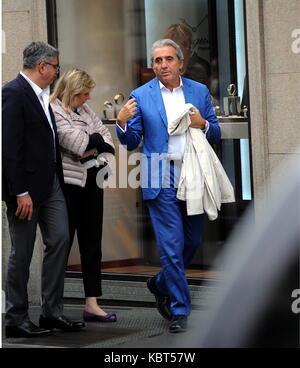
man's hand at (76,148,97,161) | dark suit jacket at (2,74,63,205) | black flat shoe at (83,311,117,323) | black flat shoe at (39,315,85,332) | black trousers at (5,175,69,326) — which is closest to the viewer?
dark suit jacket at (2,74,63,205)

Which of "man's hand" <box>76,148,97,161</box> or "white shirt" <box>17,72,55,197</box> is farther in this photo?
"man's hand" <box>76,148,97,161</box>

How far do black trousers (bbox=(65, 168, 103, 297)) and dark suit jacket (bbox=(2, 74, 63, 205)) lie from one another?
502 mm

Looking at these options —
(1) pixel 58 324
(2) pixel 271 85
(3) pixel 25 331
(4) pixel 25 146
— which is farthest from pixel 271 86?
(3) pixel 25 331

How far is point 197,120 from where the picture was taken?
289 inches

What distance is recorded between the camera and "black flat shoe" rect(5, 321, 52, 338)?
7.43 metres

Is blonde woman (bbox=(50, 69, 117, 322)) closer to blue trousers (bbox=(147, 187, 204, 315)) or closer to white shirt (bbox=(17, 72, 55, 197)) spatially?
white shirt (bbox=(17, 72, 55, 197))

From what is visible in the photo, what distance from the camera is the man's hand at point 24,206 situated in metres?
→ 7.18

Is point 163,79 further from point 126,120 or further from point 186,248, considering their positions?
point 186,248

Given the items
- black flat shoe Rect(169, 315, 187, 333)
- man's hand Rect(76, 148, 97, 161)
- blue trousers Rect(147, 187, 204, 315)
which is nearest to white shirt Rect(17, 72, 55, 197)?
man's hand Rect(76, 148, 97, 161)

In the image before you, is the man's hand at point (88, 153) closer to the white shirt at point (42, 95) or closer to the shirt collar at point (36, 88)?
the white shirt at point (42, 95)

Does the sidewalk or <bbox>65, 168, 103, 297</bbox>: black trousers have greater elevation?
<bbox>65, 168, 103, 297</bbox>: black trousers

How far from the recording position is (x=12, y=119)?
7141mm
